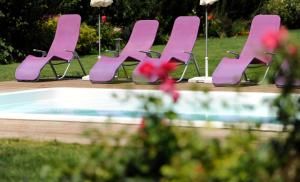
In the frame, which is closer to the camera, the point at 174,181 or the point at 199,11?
the point at 174,181

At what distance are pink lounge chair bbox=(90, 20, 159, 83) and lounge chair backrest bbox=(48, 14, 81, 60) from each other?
882 millimetres

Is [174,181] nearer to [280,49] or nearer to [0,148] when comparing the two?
[280,49]

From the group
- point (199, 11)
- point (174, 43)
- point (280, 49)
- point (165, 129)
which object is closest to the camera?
point (280, 49)

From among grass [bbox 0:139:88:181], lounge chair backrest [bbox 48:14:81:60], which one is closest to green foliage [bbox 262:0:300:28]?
lounge chair backrest [bbox 48:14:81:60]

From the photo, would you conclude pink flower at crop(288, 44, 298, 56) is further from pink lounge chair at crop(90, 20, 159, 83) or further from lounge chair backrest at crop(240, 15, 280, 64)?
pink lounge chair at crop(90, 20, 159, 83)

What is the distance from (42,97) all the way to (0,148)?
4.40m

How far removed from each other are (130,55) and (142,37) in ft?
2.50

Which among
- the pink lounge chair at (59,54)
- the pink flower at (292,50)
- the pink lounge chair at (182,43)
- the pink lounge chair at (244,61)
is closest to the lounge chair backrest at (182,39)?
the pink lounge chair at (182,43)

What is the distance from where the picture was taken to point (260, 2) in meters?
21.7

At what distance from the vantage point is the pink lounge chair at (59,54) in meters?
11.2

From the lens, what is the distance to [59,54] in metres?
11.6

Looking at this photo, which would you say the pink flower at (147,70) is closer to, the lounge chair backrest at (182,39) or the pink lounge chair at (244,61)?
the pink lounge chair at (244,61)

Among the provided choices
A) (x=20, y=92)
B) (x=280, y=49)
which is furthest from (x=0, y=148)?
(x=20, y=92)

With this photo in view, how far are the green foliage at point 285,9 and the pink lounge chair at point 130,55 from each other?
10.3 m
